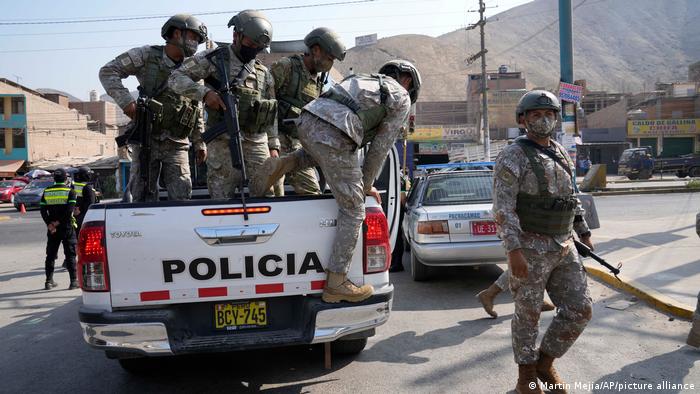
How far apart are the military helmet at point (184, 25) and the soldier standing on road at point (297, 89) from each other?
76cm

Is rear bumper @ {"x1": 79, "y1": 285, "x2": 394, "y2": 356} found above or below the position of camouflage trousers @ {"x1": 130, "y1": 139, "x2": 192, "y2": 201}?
below

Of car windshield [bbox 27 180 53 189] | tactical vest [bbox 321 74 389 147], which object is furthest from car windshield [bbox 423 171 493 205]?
car windshield [bbox 27 180 53 189]

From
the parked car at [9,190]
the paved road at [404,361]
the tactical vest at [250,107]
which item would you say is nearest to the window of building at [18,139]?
the parked car at [9,190]

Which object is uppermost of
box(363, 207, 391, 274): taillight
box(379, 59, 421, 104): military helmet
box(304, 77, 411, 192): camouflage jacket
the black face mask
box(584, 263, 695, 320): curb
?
the black face mask

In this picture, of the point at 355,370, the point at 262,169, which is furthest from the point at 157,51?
the point at 355,370

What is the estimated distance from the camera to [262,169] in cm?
389

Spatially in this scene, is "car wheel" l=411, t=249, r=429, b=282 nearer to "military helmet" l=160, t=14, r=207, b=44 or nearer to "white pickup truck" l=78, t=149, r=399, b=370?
"white pickup truck" l=78, t=149, r=399, b=370

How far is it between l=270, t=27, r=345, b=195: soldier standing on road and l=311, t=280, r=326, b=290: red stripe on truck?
131cm

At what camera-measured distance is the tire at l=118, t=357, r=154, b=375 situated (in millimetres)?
3998

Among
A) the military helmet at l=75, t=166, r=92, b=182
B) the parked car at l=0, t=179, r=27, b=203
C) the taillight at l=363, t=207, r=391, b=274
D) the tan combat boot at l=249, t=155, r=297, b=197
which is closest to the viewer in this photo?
the taillight at l=363, t=207, r=391, b=274

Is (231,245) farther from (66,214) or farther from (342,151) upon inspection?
(66,214)

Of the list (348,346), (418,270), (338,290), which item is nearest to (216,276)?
(338,290)

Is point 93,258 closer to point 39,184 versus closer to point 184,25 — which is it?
point 184,25

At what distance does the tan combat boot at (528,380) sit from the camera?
3.38 metres
